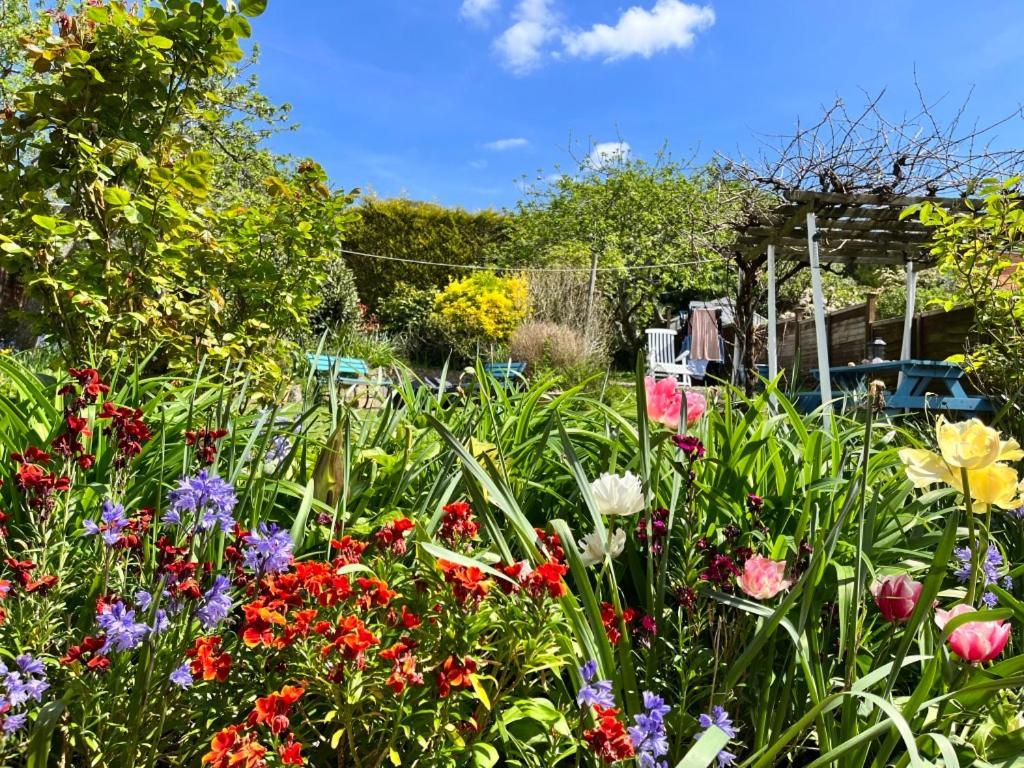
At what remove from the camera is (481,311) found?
11523 mm

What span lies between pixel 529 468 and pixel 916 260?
20.3 ft

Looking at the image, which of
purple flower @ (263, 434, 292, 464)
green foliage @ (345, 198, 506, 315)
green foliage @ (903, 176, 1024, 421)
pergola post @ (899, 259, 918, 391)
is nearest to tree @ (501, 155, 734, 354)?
green foliage @ (345, 198, 506, 315)

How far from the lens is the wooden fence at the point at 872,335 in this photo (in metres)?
6.50

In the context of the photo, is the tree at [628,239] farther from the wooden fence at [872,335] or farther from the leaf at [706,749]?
the leaf at [706,749]

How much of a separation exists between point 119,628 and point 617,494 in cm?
70

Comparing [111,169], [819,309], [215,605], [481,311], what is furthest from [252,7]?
[481,311]

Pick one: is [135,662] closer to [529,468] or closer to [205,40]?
[529,468]

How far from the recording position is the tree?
13383 millimetres

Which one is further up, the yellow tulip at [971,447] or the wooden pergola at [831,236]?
the wooden pergola at [831,236]

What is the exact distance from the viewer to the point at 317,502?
1.30m

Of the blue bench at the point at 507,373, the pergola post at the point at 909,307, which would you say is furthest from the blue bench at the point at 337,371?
the pergola post at the point at 909,307

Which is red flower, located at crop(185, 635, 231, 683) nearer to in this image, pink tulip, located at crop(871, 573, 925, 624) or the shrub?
pink tulip, located at crop(871, 573, 925, 624)

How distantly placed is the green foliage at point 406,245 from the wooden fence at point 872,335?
7407 mm

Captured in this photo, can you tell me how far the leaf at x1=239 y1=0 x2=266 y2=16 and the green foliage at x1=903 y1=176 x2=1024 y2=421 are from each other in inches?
113
